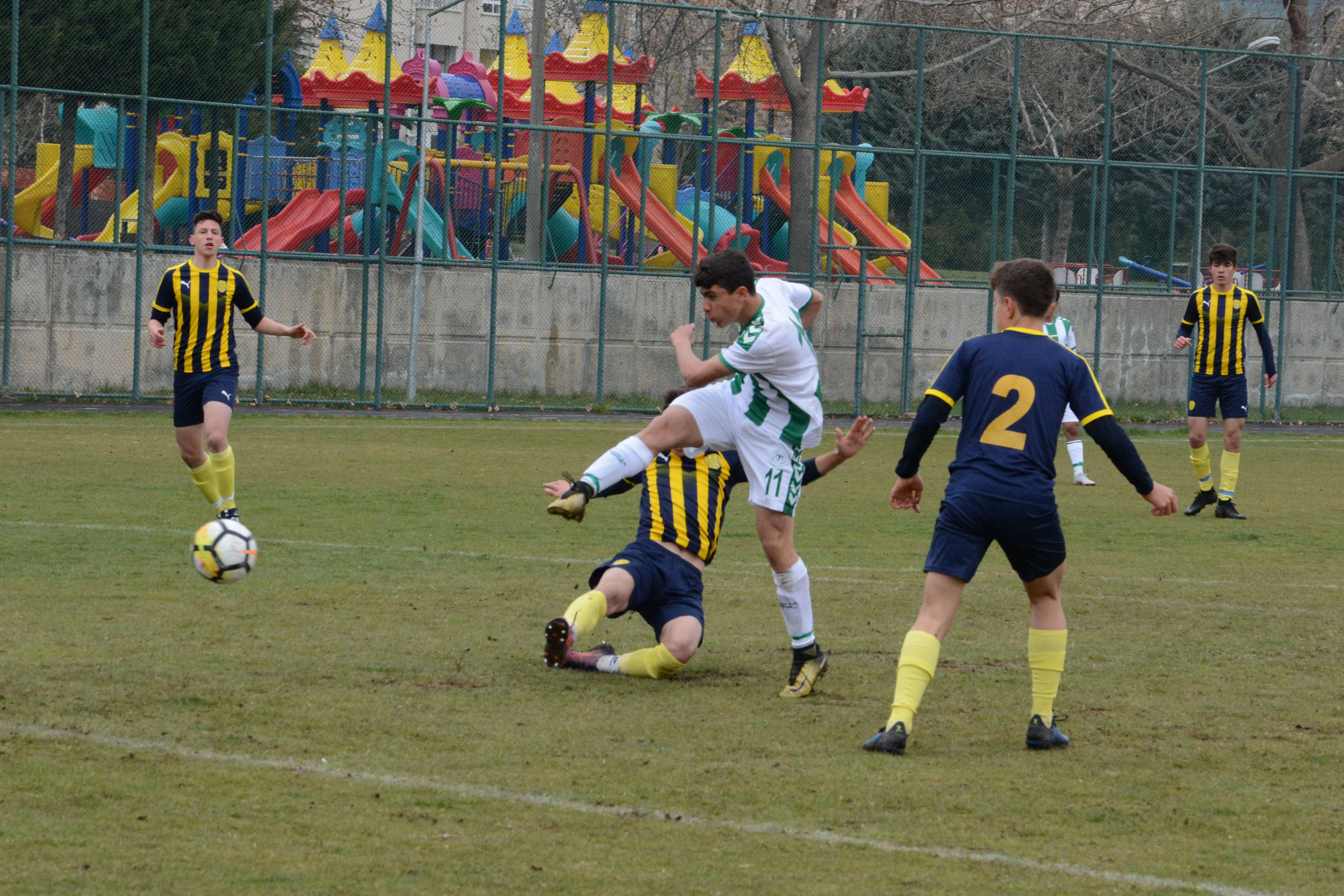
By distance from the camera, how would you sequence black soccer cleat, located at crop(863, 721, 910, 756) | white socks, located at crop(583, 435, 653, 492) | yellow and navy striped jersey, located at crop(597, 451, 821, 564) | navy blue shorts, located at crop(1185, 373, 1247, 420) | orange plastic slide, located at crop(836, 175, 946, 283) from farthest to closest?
orange plastic slide, located at crop(836, 175, 946, 283), navy blue shorts, located at crop(1185, 373, 1247, 420), yellow and navy striped jersey, located at crop(597, 451, 821, 564), white socks, located at crop(583, 435, 653, 492), black soccer cleat, located at crop(863, 721, 910, 756)

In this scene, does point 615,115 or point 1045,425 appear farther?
point 615,115

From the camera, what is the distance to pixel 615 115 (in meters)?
29.8

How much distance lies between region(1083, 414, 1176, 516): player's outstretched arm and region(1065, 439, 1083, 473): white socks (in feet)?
32.9

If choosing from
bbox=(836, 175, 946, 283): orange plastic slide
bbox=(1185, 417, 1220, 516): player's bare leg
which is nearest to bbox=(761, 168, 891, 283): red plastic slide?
bbox=(836, 175, 946, 283): orange plastic slide

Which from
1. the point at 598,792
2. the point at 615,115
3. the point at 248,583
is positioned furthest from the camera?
the point at 615,115

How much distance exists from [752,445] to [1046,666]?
5.30 feet

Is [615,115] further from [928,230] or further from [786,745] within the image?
[786,745]

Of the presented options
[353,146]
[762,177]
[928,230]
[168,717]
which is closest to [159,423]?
[353,146]

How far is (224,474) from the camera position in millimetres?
11102

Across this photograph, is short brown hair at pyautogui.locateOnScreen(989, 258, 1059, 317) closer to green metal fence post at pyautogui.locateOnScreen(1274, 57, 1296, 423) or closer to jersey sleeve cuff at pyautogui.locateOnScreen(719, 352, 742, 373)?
jersey sleeve cuff at pyautogui.locateOnScreen(719, 352, 742, 373)

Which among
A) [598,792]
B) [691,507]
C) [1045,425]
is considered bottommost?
[598,792]

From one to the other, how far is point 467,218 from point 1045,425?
66.2 ft

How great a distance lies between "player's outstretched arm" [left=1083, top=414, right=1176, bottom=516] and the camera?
5.77 meters

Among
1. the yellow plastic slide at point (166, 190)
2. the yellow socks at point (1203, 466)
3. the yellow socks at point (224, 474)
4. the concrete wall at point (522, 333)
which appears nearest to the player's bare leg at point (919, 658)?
the yellow socks at point (224, 474)
